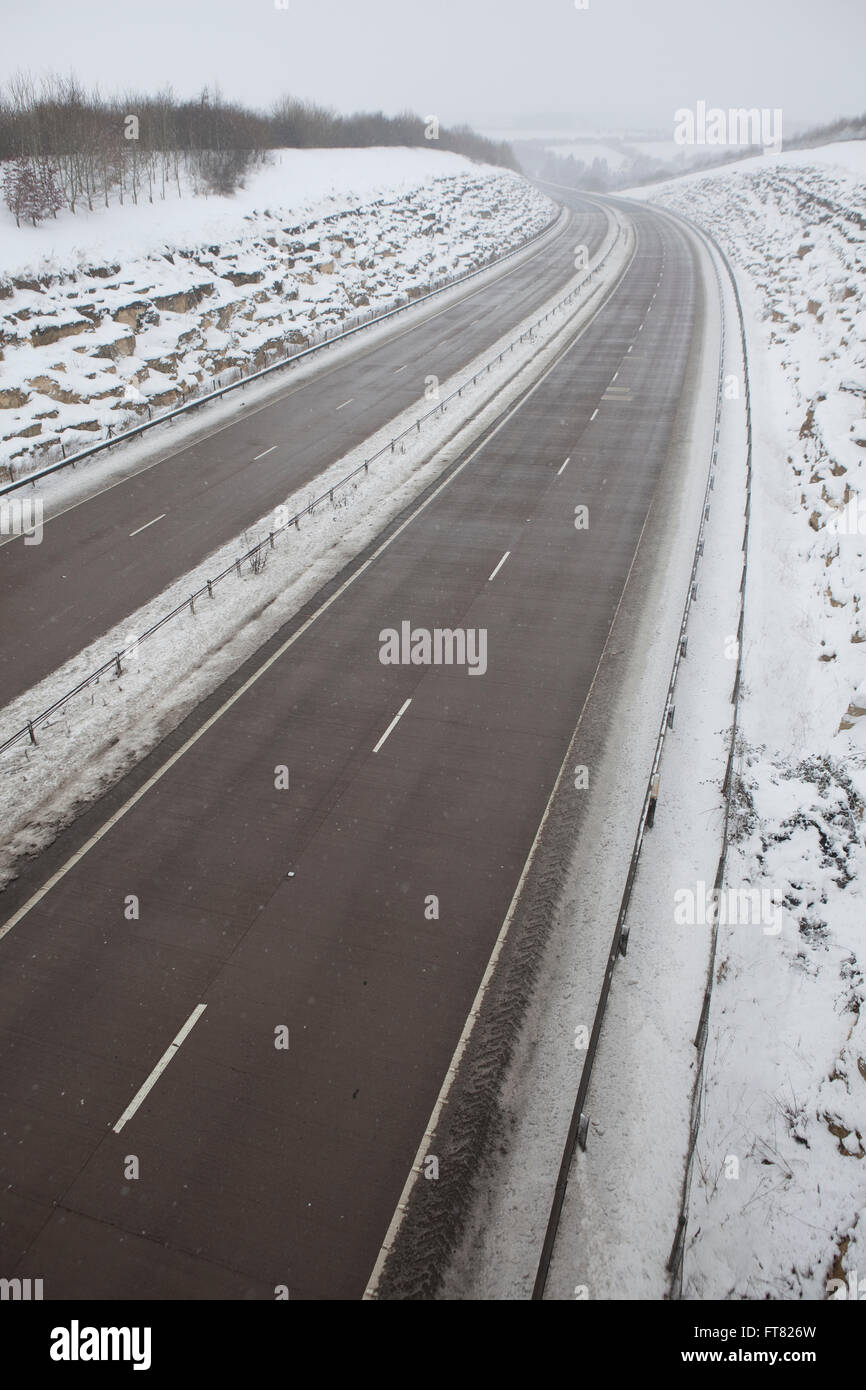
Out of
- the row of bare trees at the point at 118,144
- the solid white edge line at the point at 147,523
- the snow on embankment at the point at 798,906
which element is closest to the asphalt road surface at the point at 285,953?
the snow on embankment at the point at 798,906

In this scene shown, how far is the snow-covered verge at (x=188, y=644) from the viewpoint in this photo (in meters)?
14.7

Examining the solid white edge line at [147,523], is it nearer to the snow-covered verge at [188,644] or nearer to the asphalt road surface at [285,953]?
the snow-covered verge at [188,644]

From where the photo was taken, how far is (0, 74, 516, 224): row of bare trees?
41125 millimetres

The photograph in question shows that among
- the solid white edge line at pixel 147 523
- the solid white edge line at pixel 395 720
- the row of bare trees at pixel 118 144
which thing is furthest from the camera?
the row of bare trees at pixel 118 144

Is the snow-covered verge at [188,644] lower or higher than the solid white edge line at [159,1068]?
higher

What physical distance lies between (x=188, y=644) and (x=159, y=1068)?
10569mm

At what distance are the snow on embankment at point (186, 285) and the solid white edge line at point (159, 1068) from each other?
22.3 meters

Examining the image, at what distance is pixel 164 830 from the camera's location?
538 inches

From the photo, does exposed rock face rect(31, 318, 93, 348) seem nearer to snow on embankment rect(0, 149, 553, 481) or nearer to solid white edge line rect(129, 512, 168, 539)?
snow on embankment rect(0, 149, 553, 481)

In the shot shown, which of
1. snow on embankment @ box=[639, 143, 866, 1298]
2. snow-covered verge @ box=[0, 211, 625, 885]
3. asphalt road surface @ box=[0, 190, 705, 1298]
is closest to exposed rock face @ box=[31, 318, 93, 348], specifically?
snow-covered verge @ box=[0, 211, 625, 885]

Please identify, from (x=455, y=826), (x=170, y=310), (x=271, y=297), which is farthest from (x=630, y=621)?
(x=271, y=297)

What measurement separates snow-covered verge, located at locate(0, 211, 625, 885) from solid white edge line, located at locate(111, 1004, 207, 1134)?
14.0ft

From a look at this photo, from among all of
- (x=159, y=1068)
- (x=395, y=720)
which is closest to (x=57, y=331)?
(x=395, y=720)

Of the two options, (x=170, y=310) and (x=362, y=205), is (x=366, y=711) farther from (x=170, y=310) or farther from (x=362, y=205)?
(x=362, y=205)
